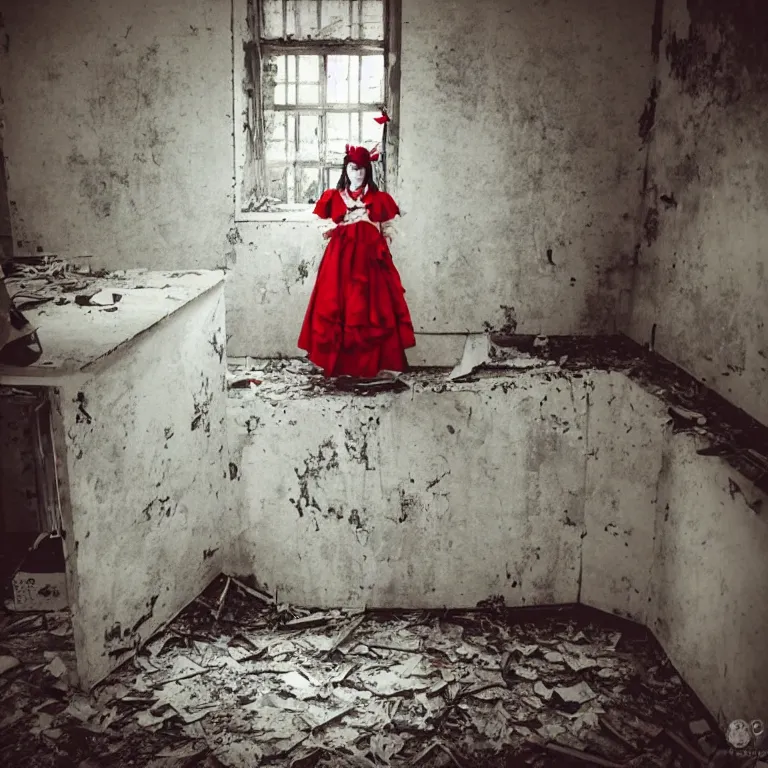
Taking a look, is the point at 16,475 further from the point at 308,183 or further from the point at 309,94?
the point at 309,94

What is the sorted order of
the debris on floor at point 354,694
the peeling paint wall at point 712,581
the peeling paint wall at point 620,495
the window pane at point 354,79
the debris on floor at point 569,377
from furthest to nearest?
the window pane at point 354,79 < the peeling paint wall at point 620,495 < the debris on floor at point 569,377 < the debris on floor at point 354,694 < the peeling paint wall at point 712,581

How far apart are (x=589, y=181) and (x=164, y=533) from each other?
3.04 meters

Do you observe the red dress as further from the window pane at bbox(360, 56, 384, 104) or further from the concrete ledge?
the window pane at bbox(360, 56, 384, 104)

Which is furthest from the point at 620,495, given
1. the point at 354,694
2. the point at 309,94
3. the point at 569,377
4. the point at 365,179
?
the point at 309,94

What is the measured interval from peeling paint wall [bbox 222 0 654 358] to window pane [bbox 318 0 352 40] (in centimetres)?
34

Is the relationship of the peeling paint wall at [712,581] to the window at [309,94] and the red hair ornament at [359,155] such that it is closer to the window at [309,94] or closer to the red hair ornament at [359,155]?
the red hair ornament at [359,155]

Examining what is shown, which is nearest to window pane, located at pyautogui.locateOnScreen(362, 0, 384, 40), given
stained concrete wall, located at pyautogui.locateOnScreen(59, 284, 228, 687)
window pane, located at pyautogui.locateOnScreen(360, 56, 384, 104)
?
window pane, located at pyautogui.locateOnScreen(360, 56, 384, 104)

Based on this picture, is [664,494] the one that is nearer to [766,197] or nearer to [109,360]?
[766,197]

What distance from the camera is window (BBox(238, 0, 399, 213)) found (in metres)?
4.60

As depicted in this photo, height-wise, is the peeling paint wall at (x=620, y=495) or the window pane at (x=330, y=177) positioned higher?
the window pane at (x=330, y=177)

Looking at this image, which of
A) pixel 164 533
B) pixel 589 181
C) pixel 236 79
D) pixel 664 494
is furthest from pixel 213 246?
pixel 664 494

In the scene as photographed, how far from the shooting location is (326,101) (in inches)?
188

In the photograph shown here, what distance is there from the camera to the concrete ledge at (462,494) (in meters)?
4.14

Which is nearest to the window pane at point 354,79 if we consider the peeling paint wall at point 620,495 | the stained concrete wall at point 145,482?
the stained concrete wall at point 145,482
